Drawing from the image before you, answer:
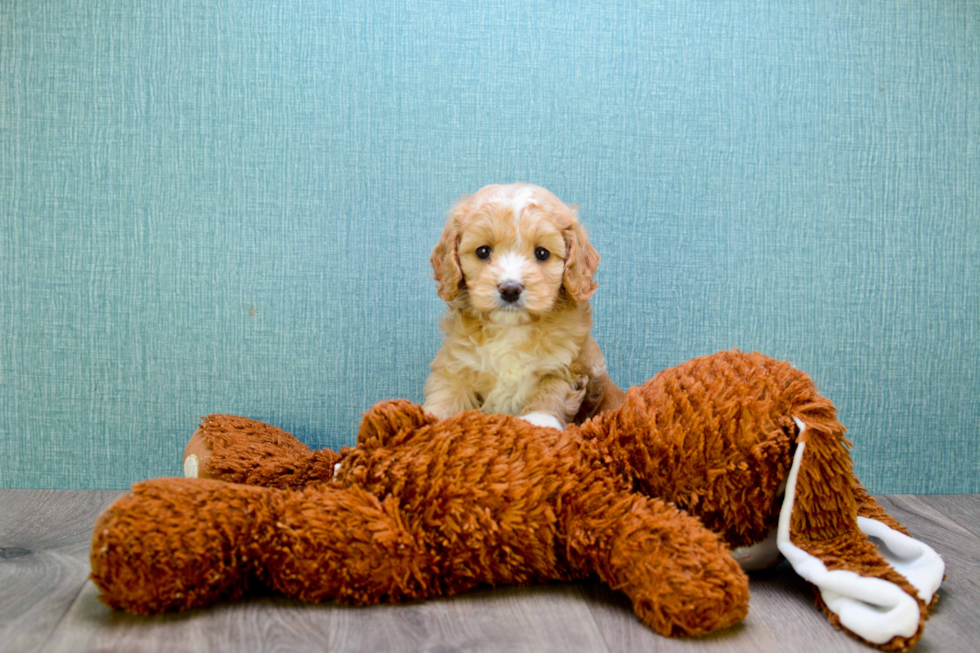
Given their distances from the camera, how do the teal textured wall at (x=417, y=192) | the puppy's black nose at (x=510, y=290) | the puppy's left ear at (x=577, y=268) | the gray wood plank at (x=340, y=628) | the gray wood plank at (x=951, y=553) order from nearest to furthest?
1. the gray wood plank at (x=340, y=628)
2. the gray wood plank at (x=951, y=553)
3. the puppy's black nose at (x=510, y=290)
4. the puppy's left ear at (x=577, y=268)
5. the teal textured wall at (x=417, y=192)

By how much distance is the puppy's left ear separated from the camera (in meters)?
1.95

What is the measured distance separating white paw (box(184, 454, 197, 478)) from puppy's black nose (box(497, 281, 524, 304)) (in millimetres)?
954

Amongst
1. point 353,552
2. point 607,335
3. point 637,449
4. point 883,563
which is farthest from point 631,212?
point 353,552

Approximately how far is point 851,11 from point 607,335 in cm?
131

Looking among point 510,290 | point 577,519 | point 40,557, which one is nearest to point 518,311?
point 510,290

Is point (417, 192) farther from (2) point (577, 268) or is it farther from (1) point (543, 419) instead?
(1) point (543, 419)

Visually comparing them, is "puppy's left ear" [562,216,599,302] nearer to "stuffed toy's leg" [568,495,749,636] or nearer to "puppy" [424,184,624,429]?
"puppy" [424,184,624,429]

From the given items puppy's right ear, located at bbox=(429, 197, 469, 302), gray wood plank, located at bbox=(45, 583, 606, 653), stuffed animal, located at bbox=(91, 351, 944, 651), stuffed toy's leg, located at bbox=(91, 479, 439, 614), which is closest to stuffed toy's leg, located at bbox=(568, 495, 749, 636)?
stuffed animal, located at bbox=(91, 351, 944, 651)

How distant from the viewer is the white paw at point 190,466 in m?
2.04

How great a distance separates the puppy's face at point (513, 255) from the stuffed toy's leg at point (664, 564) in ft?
1.86

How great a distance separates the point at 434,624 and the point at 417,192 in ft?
4.61

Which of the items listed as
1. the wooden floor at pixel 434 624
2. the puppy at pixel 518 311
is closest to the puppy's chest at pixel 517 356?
the puppy at pixel 518 311

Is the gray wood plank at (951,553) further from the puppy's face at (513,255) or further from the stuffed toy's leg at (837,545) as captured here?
the puppy's face at (513,255)

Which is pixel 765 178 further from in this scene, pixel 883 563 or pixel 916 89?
pixel 883 563
